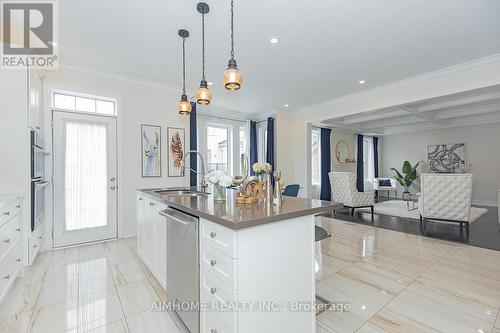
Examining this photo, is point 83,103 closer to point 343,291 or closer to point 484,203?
point 343,291

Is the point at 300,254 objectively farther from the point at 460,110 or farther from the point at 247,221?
the point at 460,110

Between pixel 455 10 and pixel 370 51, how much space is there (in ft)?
3.10

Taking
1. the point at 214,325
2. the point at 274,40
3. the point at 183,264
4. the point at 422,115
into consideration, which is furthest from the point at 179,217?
the point at 422,115

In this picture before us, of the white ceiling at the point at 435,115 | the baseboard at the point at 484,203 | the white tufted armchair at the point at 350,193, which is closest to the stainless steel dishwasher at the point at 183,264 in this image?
the white tufted armchair at the point at 350,193

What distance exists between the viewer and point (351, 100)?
5086 millimetres

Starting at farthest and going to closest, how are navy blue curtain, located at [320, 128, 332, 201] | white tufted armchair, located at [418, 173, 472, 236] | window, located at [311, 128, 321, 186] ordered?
window, located at [311, 128, 321, 186] < navy blue curtain, located at [320, 128, 332, 201] < white tufted armchair, located at [418, 173, 472, 236]

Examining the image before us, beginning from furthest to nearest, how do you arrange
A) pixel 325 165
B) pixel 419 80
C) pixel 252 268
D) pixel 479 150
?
1. pixel 325 165
2. pixel 479 150
3. pixel 419 80
4. pixel 252 268

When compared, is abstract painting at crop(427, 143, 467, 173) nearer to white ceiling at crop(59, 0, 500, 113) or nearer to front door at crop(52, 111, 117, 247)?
white ceiling at crop(59, 0, 500, 113)

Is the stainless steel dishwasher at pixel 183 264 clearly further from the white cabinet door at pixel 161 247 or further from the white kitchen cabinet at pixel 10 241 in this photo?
the white kitchen cabinet at pixel 10 241

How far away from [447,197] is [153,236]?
5067 millimetres

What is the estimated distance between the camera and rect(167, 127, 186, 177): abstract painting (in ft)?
14.7

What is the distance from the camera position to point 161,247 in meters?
2.17

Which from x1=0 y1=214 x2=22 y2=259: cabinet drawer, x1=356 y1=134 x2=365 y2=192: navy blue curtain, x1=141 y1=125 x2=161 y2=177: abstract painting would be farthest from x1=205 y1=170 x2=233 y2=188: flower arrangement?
x1=356 y1=134 x2=365 y2=192: navy blue curtain

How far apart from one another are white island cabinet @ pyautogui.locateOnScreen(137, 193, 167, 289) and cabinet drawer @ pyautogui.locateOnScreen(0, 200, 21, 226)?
114cm
